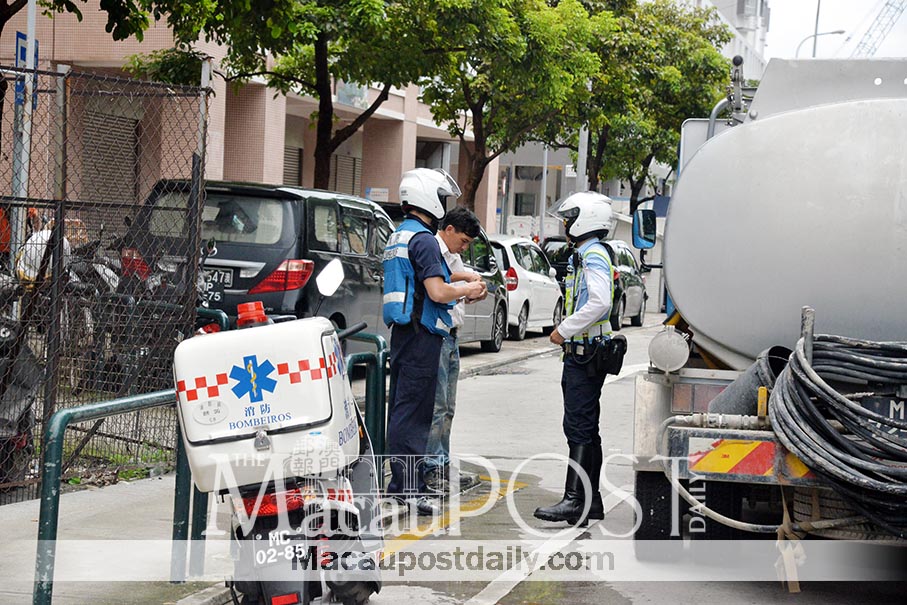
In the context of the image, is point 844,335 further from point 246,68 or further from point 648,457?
point 246,68

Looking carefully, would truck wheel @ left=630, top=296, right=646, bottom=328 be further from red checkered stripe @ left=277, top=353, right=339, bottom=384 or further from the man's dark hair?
red checkered stripe @ left=277, top=353, right=339, bottom=384

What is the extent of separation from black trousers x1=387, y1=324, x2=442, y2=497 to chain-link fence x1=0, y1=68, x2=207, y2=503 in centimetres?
154

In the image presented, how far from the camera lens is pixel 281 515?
4770 millimetres

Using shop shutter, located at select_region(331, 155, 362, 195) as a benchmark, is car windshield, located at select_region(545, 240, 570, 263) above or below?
below

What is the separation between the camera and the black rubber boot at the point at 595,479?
24.3 ft

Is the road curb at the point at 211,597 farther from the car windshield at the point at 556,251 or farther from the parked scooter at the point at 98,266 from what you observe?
the car windshield at the point at 556,251

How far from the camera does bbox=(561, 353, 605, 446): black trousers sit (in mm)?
7262

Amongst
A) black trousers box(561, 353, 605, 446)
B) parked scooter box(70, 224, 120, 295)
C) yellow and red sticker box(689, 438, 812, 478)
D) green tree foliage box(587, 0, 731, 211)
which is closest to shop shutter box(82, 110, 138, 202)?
parked scooter box(70, 224, 120, 295)

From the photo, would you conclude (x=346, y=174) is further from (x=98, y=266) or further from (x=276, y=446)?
(x=276, y=446)

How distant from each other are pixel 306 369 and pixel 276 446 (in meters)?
0.30

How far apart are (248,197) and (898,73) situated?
22.2 feet

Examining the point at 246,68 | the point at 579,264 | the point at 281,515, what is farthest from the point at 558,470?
the point at 246,68

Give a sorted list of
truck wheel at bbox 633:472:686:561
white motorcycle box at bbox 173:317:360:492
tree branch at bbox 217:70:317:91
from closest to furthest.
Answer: white motorcycle box at bbox 173:317:360:492 → truck wheel at bbox 633:472:686:561 → tree branch at bbox 217:70:317:91

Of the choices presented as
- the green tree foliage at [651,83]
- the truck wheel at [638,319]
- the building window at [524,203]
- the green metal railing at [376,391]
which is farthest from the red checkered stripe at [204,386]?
the building window at [524,203]
